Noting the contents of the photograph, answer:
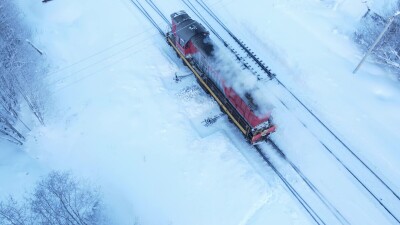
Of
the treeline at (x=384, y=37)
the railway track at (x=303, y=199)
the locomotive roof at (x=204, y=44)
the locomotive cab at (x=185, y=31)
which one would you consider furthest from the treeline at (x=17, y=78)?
the treeline at (x=384, y=37)

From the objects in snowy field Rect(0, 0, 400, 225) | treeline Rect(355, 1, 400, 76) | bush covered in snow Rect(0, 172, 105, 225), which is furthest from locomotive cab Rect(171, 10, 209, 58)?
treeline Rect(355, 1, 400, 76)

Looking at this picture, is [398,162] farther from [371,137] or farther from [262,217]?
[262,217]

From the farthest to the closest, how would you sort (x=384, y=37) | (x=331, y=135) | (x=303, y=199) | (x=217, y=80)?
(x=384, y=37) → (x=331, y=135) → (x=217, y=80) → (x=303, y=199)

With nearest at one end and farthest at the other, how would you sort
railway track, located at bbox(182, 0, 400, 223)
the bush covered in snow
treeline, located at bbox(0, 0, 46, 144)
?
1. the bush covered in snow
2. railway track, located at bbox(182, 0, 400, 223)
3. treeline, located at bbox(0, 0, 46, 144)

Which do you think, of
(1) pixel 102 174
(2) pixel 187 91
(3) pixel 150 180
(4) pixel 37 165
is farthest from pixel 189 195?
(4) pixel 37 165

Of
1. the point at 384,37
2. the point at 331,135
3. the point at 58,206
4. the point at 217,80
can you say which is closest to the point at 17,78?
the point at 58,206

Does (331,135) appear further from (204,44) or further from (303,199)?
(204,44)

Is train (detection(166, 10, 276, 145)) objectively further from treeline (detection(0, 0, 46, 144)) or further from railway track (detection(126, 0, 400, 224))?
treeline (detection(0, 0, 46, 144))
